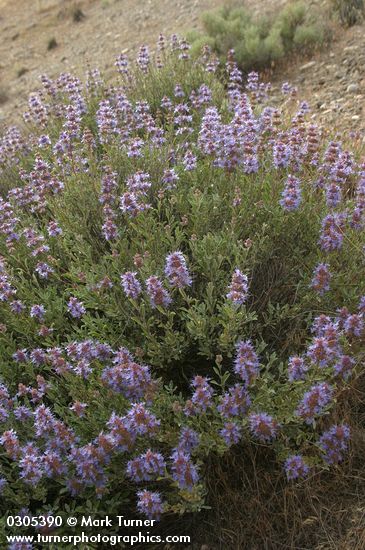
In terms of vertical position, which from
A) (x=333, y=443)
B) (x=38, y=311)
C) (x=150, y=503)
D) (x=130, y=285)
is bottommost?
(x=150, y=503)

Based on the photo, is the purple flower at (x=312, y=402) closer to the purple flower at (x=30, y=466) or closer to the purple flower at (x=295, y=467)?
the purple flower at (x=295, y=467)

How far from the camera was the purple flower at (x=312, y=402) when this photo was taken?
2.21 metres

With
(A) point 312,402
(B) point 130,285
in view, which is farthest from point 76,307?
(A) point 312,402

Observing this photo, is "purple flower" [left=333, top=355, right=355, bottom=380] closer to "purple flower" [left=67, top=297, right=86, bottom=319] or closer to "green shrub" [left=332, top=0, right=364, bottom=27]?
"purple flower" [left=67, top=297, right=86, bottom=319]

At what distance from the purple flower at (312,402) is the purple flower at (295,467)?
199mm

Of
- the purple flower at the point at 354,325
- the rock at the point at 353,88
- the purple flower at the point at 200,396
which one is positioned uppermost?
the rock at the point at 353,88

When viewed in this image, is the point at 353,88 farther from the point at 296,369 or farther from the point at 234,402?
the point at 234,402

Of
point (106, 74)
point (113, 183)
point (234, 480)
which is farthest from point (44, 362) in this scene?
point (106, 74)

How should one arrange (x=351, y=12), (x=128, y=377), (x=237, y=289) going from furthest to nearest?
(x=351, y=12)
(x=237, y=289)
(x=128, y=377)

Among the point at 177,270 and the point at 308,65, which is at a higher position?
the point at 308,65

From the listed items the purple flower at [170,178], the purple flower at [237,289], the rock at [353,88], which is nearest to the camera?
the purple flower at [237,289]

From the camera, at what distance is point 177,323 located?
3.05 metres

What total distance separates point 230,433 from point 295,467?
32 centimetres

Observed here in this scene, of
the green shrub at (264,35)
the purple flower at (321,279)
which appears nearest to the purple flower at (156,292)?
the purple flower at (321,279)
